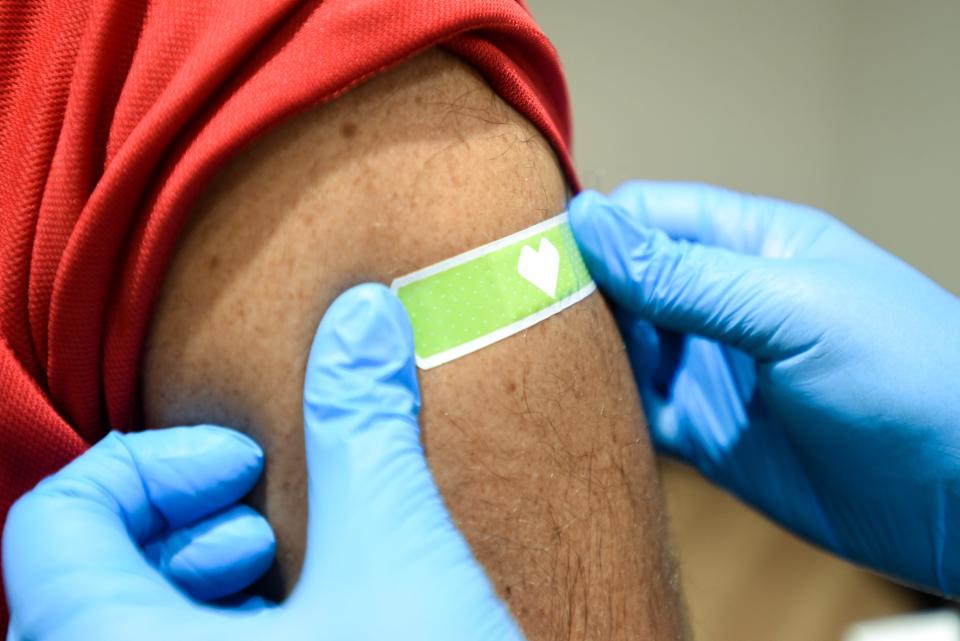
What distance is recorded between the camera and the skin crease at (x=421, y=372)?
634mm

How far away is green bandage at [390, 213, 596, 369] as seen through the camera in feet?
2.16

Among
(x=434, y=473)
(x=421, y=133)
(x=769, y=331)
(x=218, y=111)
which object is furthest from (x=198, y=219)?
(x=769, y=331)

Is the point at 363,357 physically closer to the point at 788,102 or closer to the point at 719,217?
the point at 719,217

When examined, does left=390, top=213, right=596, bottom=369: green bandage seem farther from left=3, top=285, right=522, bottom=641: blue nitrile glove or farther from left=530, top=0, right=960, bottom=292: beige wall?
left=530, top=0, right=960, bottom=292: beige wall

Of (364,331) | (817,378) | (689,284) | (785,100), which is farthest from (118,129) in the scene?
(785,100)

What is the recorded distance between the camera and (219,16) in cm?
63

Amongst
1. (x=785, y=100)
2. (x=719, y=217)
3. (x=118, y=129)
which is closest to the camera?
(x=118, y=129)

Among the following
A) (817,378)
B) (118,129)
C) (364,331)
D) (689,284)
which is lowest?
(817,378)

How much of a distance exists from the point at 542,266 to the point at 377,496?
0.94ft

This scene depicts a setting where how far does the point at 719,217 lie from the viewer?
1.21 m

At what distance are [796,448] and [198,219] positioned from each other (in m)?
0.94

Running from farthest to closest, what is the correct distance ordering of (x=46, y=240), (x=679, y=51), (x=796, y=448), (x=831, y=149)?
(x=831, y=149)
(x=679, y=51)
(x=796, y=448)
(x=46, y=240)

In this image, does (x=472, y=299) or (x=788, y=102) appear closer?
(x=472, y=299)

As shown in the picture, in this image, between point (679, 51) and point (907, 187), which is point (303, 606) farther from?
point (907, 187)
